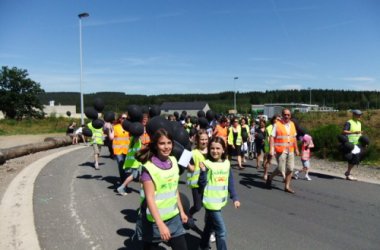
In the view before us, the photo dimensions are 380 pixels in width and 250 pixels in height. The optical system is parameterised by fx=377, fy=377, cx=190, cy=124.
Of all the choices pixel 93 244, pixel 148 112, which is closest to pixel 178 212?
pixel 93 244

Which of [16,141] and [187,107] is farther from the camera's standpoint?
[187,107]

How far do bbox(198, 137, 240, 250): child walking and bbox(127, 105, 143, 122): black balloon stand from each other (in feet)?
10.9

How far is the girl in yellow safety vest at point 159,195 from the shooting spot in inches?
132

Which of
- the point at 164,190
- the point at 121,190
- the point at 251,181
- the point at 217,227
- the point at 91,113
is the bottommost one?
the point at 251,181

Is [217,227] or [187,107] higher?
[187,107]

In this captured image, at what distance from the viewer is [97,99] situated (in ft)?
32.0

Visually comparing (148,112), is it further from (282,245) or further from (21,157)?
(21,157)

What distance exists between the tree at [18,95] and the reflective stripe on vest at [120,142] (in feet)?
220

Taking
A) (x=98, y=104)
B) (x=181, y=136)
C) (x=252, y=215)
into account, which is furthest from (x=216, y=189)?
(x=98, y=104)

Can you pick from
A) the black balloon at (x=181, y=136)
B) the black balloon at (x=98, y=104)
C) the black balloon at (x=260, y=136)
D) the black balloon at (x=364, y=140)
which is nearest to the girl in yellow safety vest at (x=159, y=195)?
the black balloon at (x=181, y=136)

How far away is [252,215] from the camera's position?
262 inches

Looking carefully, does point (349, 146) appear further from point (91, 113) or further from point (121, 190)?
point (91, 113)

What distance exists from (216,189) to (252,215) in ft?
8.22

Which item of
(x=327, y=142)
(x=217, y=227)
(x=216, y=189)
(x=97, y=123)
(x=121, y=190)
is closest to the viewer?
(x=217, y=227)
